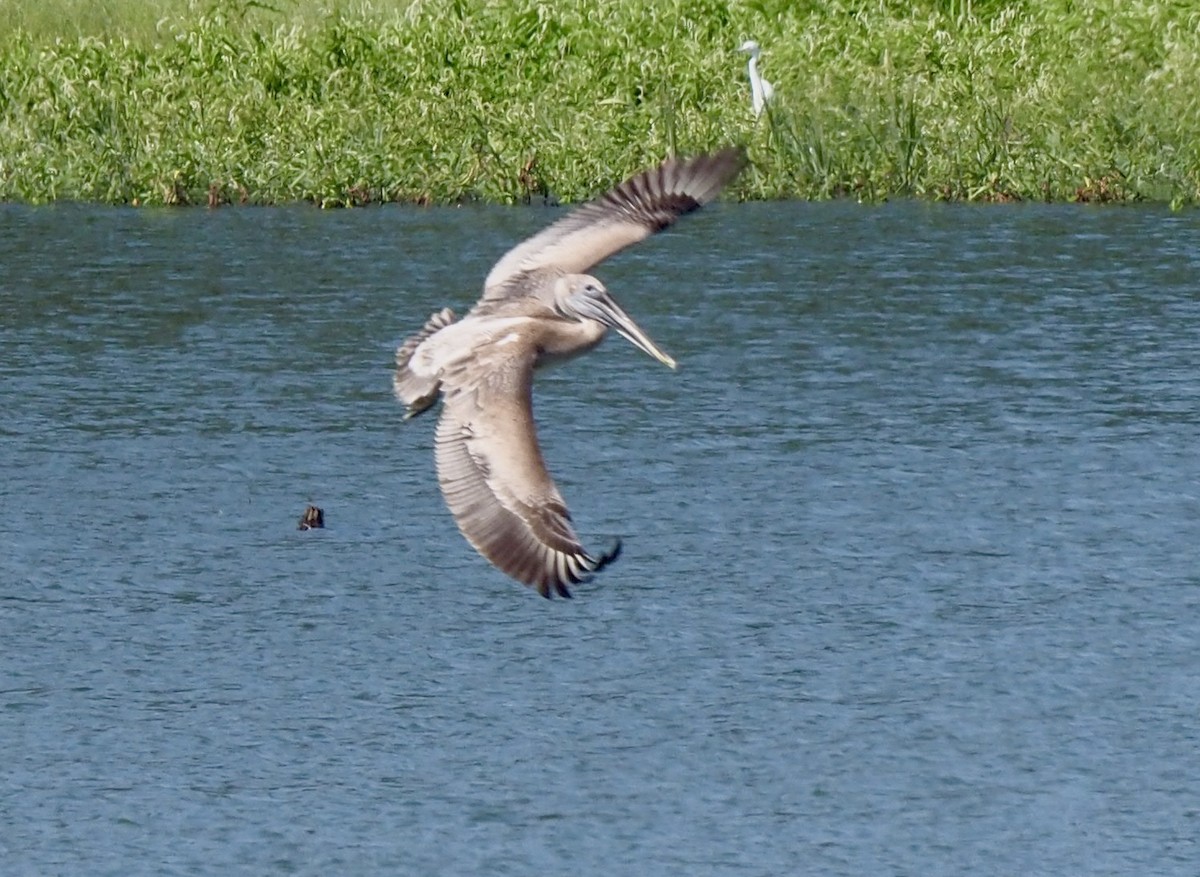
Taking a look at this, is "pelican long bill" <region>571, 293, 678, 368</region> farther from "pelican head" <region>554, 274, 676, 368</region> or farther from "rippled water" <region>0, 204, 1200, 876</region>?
"rippled water" <region>0, 204, 1200, 876</region>

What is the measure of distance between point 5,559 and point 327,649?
2.57 m

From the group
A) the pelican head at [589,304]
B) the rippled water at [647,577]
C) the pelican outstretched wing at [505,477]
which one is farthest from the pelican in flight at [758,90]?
the pelican outstretched wing at [505,477]

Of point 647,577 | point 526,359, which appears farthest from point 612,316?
point 647,577

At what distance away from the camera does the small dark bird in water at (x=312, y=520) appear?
14820 mm

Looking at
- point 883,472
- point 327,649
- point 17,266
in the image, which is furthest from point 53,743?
point 17,266

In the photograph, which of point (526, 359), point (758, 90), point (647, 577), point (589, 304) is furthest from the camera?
point (758, 90)

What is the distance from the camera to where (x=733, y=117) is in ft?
75.9

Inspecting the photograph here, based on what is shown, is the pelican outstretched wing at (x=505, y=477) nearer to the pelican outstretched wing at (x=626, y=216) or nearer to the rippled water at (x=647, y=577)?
the pelican outstretched wing at (x=626, y=216)

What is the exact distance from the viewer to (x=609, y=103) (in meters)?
23.5

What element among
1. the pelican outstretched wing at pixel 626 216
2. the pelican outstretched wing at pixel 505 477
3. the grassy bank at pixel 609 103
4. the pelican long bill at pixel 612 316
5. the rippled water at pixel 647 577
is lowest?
the rippled water at pixel 647 577

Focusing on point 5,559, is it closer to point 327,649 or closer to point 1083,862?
point 327,649

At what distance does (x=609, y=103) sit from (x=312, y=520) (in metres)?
9.47

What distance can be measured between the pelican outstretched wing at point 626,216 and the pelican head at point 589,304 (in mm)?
443

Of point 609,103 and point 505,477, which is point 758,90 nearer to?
point 609,103
